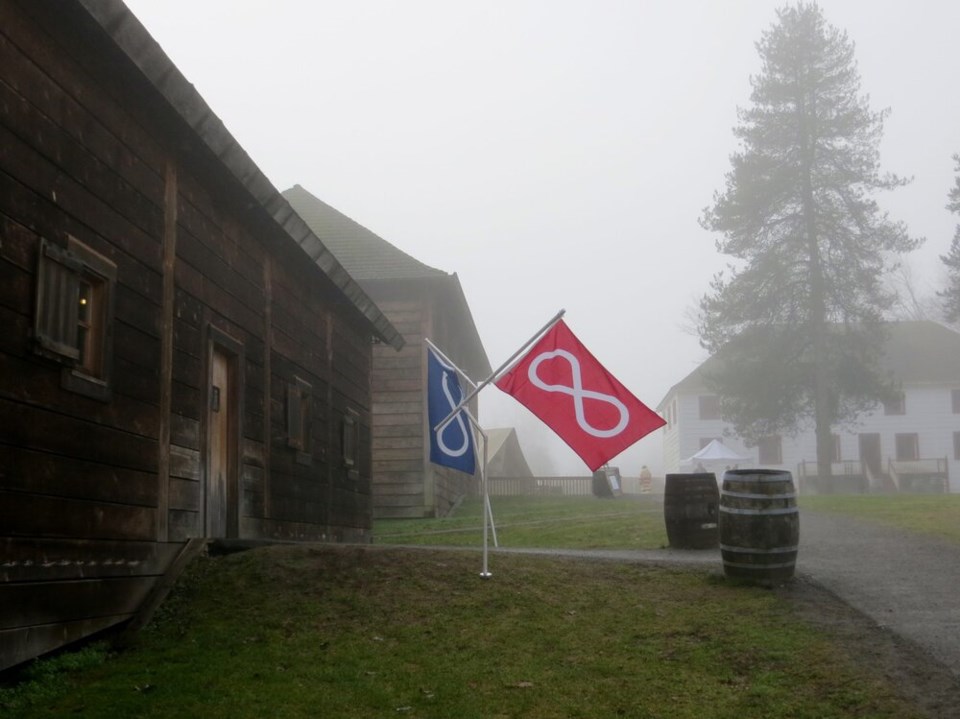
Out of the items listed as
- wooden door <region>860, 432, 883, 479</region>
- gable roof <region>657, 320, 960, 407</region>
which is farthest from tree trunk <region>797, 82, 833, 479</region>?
wooden door <region>860, 432, 883, 479</region>

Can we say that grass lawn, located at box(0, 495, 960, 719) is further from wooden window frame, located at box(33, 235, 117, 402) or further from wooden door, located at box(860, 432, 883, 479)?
wooden door, located at box(860, 432, 883, 479)

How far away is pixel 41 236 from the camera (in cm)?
788

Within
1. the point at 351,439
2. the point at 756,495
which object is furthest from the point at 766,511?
the point at 351,439

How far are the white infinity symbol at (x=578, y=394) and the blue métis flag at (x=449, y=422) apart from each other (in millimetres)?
Answer: 1331

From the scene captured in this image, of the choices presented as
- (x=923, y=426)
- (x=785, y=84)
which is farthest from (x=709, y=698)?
(x=923, y=426)

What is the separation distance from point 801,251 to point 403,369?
23712 mm

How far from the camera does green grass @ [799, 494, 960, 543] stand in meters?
16.7

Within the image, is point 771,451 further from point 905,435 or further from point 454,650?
point 454,650

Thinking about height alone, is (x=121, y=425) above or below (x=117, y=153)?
below

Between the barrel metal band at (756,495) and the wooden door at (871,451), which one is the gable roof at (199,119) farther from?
the wooden door at (871,451)

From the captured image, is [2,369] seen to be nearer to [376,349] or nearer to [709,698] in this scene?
[709,698]

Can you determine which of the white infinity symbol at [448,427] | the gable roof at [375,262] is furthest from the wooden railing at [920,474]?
the white infinity symbol at [448,427]

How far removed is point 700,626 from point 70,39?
6.27 meters

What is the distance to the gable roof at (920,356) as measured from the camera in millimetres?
58781
